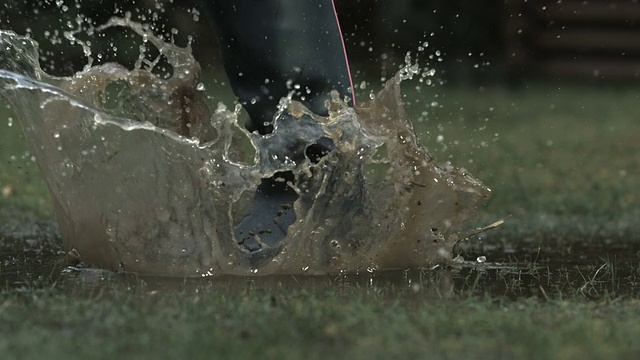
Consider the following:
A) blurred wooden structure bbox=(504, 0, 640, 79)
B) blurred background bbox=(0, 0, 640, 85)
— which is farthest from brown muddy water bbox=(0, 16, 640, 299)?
blurred wooden structure bbox=(504, 0, 640, 79)

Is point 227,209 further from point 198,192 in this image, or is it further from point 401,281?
point 401,281

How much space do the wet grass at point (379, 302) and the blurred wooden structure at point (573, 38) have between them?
8057 mm

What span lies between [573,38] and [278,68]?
11225mm

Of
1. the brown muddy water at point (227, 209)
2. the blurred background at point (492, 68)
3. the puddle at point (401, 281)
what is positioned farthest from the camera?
the blurred background at point (492, 68)

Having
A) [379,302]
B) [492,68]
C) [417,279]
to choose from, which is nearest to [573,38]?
[492,68]

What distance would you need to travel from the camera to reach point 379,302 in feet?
11.2

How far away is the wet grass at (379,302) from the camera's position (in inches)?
109

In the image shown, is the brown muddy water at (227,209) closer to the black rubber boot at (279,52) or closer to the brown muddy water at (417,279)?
the brown muddy water at (417,279)

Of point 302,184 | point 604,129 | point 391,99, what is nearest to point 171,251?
point 302,184

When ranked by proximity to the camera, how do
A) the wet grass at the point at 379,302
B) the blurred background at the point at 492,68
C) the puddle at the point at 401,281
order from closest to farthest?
1. the wet grass at the point at 379,302
2. the puddle at the point at 401,281
3. the blurred background at the point at 492,68

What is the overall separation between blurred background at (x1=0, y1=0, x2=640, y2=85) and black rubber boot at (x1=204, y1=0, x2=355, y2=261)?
382 inches

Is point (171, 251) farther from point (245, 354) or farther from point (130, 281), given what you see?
point (245, 354)

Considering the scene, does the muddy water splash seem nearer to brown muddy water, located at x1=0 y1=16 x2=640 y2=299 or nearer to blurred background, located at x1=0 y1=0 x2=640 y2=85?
brown muddy water, located at x1=0 y1=16 x2=640 y2=299

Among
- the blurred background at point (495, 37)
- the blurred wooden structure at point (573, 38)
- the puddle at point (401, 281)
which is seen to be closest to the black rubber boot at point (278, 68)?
the puddle at point (401, 281)
